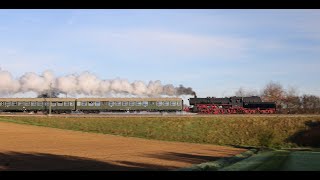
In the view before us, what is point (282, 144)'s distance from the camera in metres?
41.1

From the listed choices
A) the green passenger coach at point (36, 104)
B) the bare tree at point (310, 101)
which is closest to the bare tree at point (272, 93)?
the bare tree at point (310, 101)

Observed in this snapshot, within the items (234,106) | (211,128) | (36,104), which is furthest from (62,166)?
(36,104)

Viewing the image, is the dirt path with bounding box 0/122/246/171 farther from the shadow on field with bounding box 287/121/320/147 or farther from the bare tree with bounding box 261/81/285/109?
the bare tree with bounding box 261/81/285/109

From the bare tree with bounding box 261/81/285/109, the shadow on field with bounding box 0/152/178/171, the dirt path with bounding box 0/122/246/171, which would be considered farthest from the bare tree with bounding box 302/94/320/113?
the shadow on field with bounding box 0/152/178/171

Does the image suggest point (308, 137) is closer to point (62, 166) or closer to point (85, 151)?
point (85, 151)

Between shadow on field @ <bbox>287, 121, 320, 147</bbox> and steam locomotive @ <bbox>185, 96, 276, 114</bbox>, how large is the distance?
18805 mm

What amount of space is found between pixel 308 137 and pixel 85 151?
87.8ft

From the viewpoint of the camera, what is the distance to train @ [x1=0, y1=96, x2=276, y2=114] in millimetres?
66188

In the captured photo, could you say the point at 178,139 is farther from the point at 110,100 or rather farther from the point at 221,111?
the point at 110,100

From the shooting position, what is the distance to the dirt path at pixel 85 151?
21281 millimetres

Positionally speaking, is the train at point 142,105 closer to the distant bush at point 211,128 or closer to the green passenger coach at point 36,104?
the green passenger coach at point 36,104

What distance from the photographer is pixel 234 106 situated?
66.2 m
